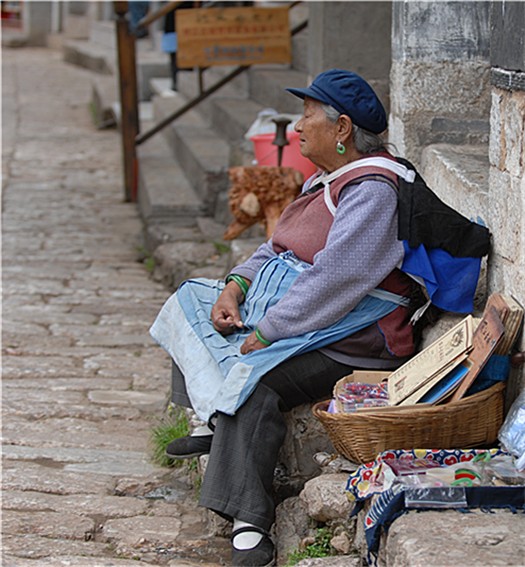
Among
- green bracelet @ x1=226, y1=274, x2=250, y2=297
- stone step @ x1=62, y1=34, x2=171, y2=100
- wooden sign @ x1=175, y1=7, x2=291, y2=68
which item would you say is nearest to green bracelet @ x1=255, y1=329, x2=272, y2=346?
green bracelet @ x1=226, y1=274, x2=250, y2=297

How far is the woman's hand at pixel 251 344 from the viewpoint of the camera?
3480mm

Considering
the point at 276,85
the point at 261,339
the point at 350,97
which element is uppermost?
the point at 350,97

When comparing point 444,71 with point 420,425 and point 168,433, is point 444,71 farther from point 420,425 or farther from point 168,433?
point 420,425

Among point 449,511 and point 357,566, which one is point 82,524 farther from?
point 449,511

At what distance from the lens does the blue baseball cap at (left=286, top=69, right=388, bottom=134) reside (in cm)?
349

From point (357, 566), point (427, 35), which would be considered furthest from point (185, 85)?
point (357, 566)

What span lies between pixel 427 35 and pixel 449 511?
2.44 meters

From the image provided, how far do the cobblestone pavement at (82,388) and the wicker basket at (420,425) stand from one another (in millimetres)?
612

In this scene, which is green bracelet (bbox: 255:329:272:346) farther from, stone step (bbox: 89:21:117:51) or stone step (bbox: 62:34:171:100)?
stone step (bbox: 89:21:117:51)

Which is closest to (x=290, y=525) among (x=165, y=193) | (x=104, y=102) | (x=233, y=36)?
(x=165, y=193)

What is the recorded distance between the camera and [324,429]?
11.3ft

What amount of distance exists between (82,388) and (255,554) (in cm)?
217

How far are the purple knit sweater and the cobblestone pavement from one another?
76 cm

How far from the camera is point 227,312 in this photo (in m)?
3.76
